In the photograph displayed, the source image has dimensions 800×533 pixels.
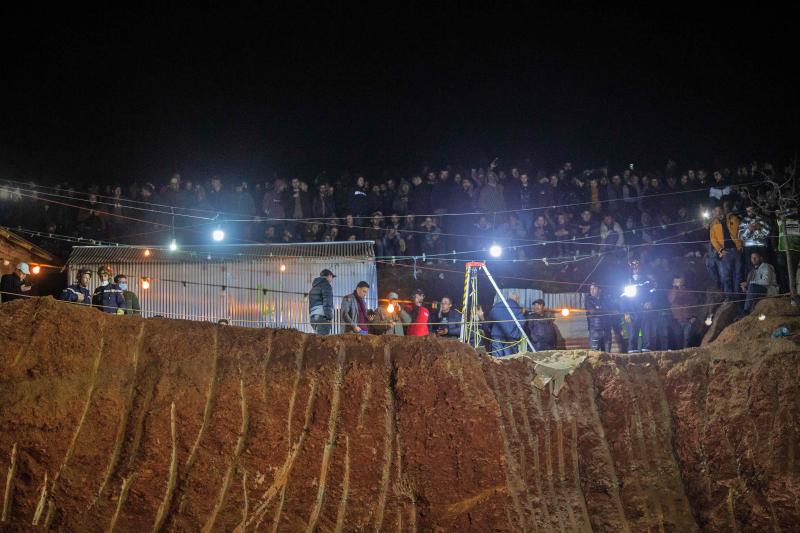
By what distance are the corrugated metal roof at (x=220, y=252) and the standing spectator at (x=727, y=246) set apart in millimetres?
7735

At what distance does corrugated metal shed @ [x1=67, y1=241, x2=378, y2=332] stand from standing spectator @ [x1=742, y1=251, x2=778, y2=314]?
7.78m

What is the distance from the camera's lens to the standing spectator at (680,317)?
13.2m

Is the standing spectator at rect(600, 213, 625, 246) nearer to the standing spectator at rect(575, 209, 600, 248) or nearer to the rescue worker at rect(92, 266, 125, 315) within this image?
the standing spectator at rect(575, 209, 600, 248)

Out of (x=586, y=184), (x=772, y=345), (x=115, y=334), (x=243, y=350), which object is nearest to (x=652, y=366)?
(x=772, y=345)

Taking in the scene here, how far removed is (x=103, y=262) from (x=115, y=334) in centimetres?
932

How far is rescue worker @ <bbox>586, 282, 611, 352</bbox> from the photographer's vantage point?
43.2ft

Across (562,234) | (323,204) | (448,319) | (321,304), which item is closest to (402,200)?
(323,204)

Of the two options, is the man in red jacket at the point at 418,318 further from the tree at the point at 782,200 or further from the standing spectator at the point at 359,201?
the tree at the point at 782,200

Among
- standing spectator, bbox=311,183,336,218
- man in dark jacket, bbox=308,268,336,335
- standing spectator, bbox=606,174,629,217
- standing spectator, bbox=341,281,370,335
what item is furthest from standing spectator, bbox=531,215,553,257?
man in dark jacket, bbox=308,268,336,335

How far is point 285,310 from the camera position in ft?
50.8

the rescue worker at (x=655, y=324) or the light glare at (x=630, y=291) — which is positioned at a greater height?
the light glare at (x=630, y=291)

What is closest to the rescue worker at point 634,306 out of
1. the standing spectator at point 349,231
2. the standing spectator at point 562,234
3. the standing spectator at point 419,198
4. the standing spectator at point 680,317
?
the standing spectator at point 680,317

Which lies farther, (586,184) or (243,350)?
(586,184)

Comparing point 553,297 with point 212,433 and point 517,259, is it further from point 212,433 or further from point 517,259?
point 212,433
